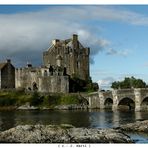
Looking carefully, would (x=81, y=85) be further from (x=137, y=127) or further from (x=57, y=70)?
(x=137, y=127)

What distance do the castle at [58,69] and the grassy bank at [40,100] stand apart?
155 inches

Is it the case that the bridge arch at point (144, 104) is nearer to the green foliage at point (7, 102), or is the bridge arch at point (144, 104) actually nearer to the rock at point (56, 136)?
the green foliage at point (7, 102)

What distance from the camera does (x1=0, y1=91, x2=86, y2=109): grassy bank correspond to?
Answer: 3944 inches

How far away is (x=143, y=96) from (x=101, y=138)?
48.8m

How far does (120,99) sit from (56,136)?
53679 mm

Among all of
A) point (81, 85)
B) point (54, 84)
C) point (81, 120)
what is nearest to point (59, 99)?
point (54, 84)

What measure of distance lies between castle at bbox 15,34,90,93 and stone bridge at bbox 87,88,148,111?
8451 millimetres

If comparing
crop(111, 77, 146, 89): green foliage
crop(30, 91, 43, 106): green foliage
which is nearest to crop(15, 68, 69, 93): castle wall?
crop(30, 91, 43, 106): green foliage

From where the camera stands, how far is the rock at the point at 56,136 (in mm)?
38906

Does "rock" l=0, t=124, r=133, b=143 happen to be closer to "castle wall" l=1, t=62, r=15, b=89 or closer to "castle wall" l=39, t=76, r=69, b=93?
"castle wall" l=39, t=76, r=69, b=93
